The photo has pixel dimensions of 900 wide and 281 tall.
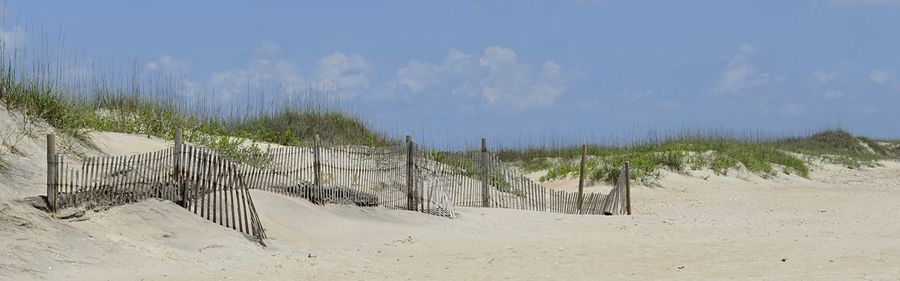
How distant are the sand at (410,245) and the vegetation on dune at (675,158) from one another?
8.02m

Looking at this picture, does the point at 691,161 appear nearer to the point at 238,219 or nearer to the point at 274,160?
the point at 274,160

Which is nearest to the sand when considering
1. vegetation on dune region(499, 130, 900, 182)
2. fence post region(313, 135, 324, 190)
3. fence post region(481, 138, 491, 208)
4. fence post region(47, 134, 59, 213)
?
fence post region(47, 134, 59, 213)

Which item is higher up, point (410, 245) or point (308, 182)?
point (308, 182)

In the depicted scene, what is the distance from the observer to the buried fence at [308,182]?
397 inches

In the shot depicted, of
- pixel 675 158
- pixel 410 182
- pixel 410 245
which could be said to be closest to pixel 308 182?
pixel 410 182

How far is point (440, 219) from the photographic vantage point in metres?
13.6

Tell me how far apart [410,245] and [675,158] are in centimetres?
1435

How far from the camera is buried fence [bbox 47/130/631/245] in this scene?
33.1 ft

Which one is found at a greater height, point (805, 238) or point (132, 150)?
point (132, 150)

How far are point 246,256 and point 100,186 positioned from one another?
1576 millimetres

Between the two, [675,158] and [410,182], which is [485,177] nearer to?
[410,182]

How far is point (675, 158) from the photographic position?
24.5m

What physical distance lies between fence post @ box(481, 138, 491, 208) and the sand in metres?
0.94

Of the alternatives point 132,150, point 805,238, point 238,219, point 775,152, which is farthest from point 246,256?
point 775,152
